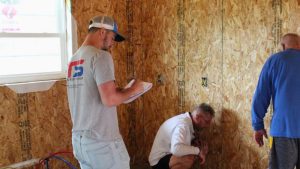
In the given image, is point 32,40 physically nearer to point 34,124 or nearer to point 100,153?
point 34,124

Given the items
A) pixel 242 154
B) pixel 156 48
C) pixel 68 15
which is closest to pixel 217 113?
pixel 242 154

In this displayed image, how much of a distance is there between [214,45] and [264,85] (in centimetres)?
112

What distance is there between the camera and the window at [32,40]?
357 cm

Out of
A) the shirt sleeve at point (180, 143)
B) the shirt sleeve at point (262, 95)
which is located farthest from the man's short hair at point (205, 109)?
the shirt sleeve at point (262, 95)

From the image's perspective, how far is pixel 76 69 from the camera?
→ 2279 mm

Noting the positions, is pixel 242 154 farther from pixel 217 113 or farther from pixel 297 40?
pixel 297 40

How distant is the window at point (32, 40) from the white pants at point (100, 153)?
1.67 metres

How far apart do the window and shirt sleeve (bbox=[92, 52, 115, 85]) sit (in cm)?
176

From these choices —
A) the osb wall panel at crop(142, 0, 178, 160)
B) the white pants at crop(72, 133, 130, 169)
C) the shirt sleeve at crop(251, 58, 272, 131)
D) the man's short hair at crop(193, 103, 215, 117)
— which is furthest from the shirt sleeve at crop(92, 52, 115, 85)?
the osb wall panel at crop(142, 0, 178, 160)

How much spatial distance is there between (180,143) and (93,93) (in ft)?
4.68

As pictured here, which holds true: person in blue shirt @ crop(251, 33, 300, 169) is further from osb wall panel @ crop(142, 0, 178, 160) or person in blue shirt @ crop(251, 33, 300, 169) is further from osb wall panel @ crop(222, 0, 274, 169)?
osb wall panel @ crop(142, 0, 178, 160)

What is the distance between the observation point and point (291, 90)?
257 cm

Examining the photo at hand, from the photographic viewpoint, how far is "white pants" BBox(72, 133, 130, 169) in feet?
7.27

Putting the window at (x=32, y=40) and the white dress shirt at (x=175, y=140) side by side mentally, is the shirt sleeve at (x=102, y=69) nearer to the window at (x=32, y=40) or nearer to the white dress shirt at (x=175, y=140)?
the white dress shirt at (x=175, y=140)
